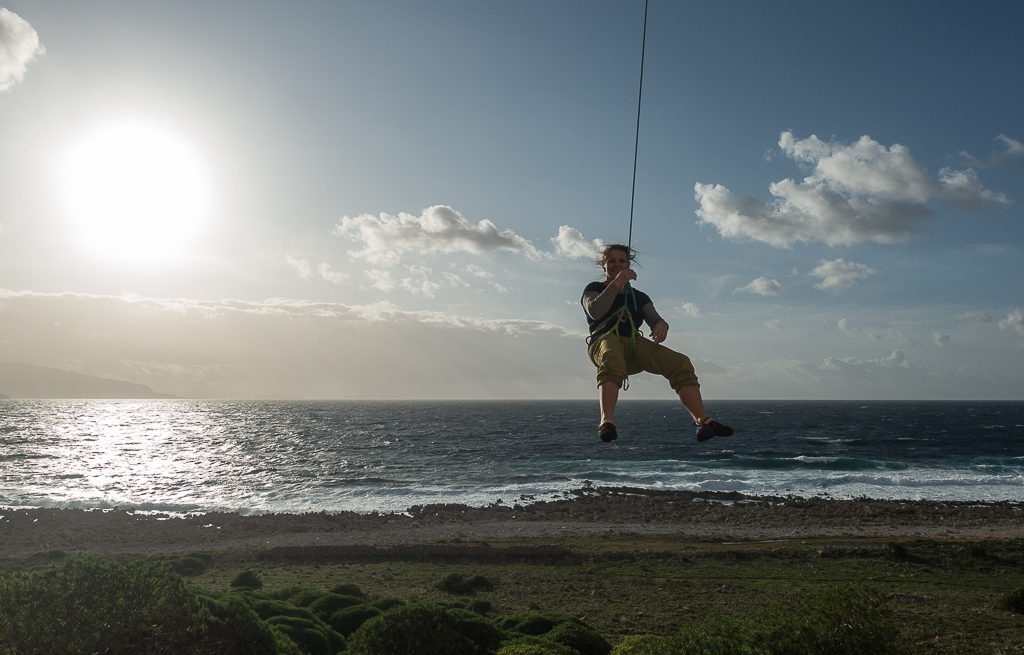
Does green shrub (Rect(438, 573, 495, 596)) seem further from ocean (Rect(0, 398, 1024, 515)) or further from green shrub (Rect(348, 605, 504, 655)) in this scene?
ocean (Rect(0, 398, 1024, 515))

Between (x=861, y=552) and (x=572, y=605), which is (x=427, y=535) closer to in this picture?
(x=572, y=605)

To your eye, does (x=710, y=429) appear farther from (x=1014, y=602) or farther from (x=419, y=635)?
(x=1014, y=602)

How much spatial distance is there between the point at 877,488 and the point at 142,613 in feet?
165

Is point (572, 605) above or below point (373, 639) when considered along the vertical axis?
below

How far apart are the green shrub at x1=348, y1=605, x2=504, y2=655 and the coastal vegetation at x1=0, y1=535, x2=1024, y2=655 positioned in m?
0.02

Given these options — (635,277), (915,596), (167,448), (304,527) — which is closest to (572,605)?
(915,596)

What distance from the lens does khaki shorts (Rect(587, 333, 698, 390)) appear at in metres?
5.64

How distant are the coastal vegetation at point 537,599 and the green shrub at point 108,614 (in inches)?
0.7

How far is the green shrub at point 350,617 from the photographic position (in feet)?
45.1

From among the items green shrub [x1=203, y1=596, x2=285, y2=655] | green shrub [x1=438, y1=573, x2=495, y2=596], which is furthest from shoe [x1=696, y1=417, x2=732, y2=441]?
green shrub [x1=438, y1=573, x2=495, y2=596]

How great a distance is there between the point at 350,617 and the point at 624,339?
11.7 meters

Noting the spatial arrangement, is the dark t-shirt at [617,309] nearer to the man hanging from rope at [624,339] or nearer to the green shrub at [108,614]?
the man hanging from rope at [624,339]

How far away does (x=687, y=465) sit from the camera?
56.4 m

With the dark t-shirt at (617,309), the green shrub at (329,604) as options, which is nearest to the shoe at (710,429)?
the dark t-shirt at (617,309)
